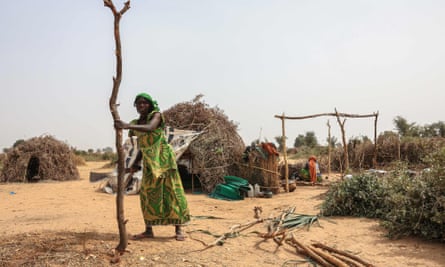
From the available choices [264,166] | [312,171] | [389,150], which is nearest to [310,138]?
[389,150]

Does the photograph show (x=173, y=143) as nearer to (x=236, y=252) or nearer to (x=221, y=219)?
(x=221, y=219)

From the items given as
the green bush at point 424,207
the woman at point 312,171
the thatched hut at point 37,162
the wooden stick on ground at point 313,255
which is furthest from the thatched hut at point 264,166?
the thatched hut at point 37,162

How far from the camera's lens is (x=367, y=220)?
17.8ft

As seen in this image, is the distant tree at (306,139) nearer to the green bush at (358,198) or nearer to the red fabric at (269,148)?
the red fabric at (269,148)

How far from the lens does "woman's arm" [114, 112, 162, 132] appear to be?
10.9ft

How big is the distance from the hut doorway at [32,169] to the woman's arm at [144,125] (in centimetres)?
1010

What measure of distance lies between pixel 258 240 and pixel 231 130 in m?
6.18

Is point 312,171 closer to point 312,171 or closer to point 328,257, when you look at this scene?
A: point 312,171

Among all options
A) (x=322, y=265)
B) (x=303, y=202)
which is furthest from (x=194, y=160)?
(x=322, y=265)

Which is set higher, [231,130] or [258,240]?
[231,130]

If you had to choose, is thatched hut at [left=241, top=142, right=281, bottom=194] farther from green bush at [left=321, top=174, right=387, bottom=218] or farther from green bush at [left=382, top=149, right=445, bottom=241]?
green bush at [left=382, top=149, right=445, bottom=241]

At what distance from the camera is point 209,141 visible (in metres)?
9.43

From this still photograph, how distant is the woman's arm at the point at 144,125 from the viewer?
3.33 m

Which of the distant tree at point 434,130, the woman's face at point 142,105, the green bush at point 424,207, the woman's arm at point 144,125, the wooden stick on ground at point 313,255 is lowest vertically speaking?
the wooden stick on ground at point 313,255
